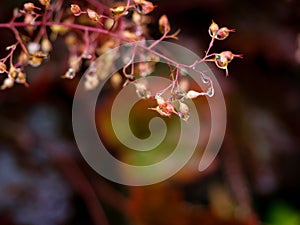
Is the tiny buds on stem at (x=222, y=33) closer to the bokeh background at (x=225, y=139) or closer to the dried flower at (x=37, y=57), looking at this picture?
the dried flower at (x=37, y=57)

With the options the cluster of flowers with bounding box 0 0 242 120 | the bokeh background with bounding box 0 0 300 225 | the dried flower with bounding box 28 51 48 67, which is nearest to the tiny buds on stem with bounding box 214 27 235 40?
the cluster of flowers with bounding box 0 0 242 120

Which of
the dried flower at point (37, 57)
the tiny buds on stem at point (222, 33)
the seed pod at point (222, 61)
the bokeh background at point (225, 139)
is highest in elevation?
the tiny buds on stem at point (222, 33)

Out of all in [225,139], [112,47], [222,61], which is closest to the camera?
[222,61]

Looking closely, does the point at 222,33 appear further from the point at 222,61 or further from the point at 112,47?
the point at 112,47

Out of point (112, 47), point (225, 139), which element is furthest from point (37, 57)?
point (225, 139)

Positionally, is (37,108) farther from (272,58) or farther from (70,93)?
(272,58)

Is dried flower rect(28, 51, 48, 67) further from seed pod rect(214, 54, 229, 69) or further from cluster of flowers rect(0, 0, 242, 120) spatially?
seed pod rect(214, 54, 229, 69)

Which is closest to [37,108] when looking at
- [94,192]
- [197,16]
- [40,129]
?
[40,129]

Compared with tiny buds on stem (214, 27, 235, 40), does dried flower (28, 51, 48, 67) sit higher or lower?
lower

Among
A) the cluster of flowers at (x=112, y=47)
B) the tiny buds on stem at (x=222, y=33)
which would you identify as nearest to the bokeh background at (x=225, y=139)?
the cluster of flowers at (x=112, y=47)
